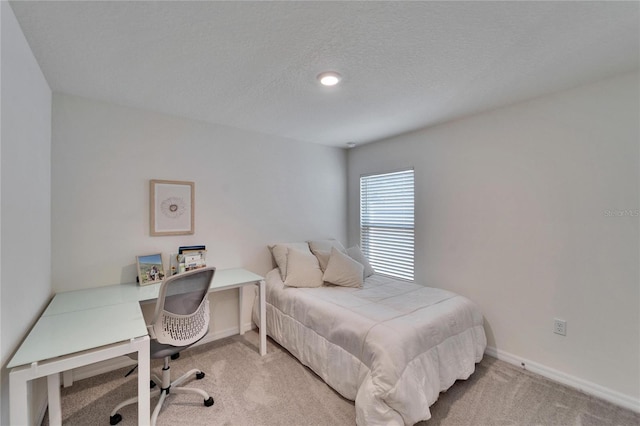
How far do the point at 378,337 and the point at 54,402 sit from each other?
6.40 feet

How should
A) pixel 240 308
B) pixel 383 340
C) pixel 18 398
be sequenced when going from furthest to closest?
pixel 240 308, pixel 383 340, pixel 18 398

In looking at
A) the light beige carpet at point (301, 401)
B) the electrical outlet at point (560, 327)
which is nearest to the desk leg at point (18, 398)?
the light beige carpet at point (301, 401)

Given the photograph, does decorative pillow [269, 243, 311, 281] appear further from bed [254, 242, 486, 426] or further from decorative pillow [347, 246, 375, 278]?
decorative pillow [347, 246, 375, 278]

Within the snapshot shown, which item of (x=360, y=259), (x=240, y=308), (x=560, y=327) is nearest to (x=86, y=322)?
(x=240, y=308)

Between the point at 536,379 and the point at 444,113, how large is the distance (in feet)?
8.08

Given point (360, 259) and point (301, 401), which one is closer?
point (301, 401)

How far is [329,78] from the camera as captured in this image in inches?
76.5

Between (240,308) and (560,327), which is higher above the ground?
(560,327)

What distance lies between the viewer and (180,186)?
2.74m

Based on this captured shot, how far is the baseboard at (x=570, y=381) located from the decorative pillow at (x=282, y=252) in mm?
2175

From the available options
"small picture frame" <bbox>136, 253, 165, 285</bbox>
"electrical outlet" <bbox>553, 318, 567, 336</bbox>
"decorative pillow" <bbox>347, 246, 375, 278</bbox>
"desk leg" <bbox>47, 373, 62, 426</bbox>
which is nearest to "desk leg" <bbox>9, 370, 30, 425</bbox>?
"desk leg" <bbox>47, 373, 62, 426</bbox>

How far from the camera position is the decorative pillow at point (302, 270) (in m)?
2.87

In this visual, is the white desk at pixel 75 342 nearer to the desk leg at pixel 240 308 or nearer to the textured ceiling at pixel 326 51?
the desk leg at pixel 240 308

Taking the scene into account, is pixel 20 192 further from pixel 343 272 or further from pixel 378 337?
pixel 343 272
